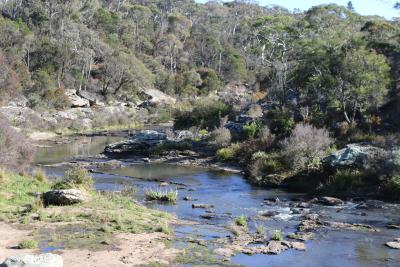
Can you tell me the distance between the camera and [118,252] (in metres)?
18.5

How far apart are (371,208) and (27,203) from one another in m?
17.0

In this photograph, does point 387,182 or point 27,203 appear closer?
point 27,203

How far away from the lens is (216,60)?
129875mm

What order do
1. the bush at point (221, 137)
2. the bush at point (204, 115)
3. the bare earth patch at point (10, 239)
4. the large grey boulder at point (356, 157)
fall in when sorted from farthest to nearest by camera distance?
the bush at point (204, 115), the bush at point (221, 137), the large grey boulder at point (356, 157), the bare earth patch at point (10, 239)

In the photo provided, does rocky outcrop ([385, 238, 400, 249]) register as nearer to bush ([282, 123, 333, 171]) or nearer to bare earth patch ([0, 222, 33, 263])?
bare earth patch ([0, 222, 33, 263])

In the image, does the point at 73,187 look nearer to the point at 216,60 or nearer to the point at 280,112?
the point at 280,112

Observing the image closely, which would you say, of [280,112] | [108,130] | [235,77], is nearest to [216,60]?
[235,77]

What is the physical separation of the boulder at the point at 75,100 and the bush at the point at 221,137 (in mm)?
36792

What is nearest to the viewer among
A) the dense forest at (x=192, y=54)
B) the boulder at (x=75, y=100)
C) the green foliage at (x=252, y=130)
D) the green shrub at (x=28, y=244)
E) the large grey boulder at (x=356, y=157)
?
the green shrub at (x=28, y=244)

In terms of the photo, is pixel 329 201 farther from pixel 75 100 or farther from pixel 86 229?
pixel 75 100

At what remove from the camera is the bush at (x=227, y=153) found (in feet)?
160

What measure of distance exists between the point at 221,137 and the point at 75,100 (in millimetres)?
39503

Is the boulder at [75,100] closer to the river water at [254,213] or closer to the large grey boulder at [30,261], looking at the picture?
the river water at [254,213]

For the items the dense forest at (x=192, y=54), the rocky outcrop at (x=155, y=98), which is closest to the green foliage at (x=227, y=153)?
the dense forest at (x=192, y=54)
